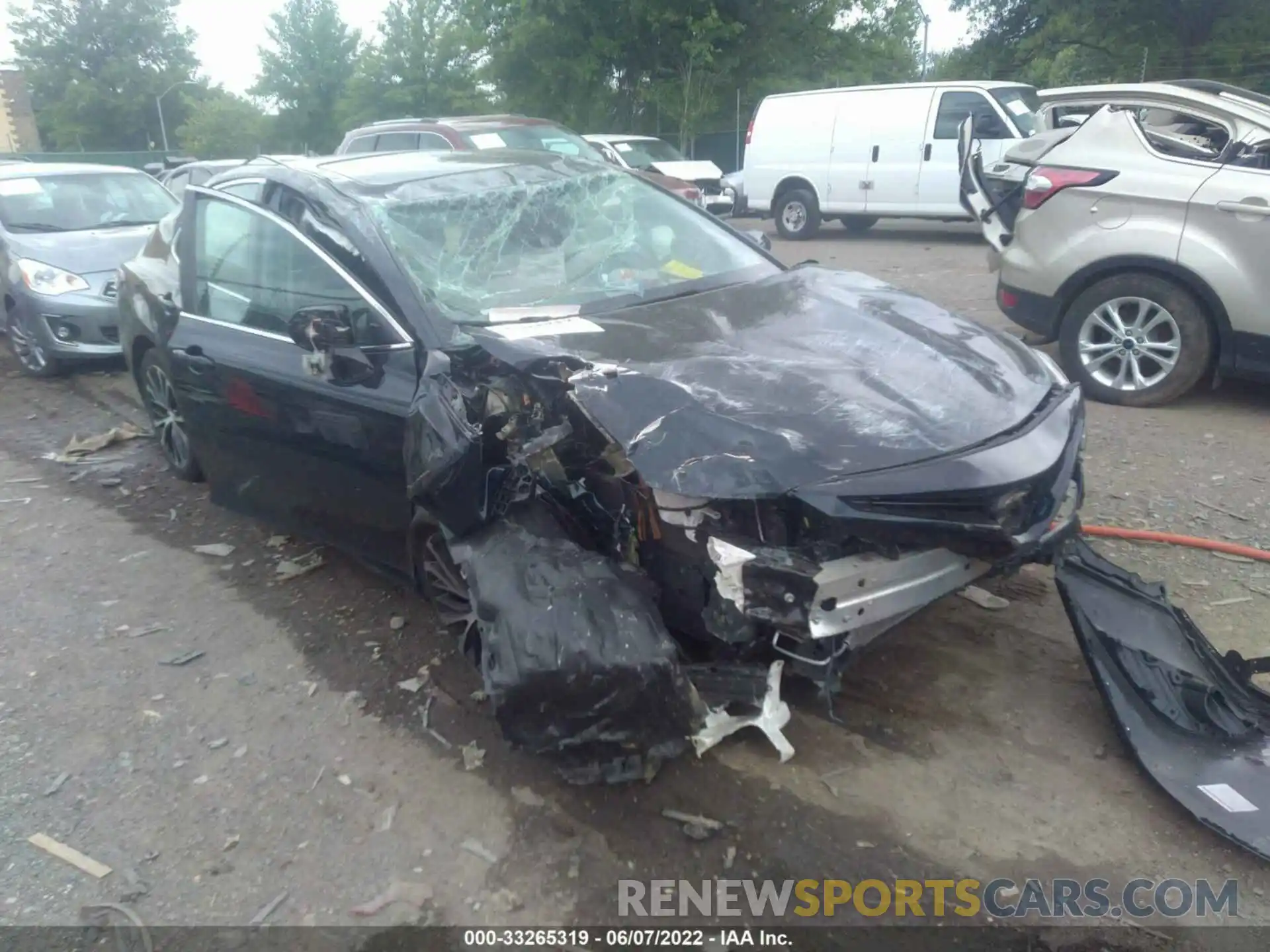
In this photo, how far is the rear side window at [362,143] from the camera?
37.8 ft

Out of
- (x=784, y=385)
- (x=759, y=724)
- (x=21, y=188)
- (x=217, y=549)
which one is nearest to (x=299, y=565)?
(x=217, y=549)

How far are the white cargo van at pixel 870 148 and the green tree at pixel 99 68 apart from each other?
171 feet

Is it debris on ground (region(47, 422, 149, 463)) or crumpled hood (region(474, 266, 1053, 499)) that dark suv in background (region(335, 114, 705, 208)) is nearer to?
debris on ground (region(47, 422, 149, 463))

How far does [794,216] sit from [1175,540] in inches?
446

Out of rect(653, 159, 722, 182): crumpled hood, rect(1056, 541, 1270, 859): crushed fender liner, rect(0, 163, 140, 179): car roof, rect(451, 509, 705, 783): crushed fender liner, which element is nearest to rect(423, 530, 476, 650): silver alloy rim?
rect(451, 509, 705, 783): crushed fender liner

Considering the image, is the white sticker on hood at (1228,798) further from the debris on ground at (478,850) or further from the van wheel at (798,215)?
the van wheel at (798,215)

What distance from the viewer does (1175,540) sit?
430 cm

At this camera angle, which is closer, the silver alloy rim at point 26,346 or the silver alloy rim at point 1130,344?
the silver alloy rim at point 1130,344

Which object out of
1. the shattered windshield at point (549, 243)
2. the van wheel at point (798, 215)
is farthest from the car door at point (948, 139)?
the shattered windshield at point (549, 243)

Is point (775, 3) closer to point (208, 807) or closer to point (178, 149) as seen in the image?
point (208, 807)

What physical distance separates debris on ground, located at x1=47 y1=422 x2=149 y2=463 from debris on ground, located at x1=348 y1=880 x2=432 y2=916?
4.76 metres

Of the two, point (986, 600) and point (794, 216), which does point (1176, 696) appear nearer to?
point (986, 600)

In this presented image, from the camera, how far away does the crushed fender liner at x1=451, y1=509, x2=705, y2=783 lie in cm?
274

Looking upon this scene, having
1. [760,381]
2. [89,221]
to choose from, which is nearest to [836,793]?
[760,381]
